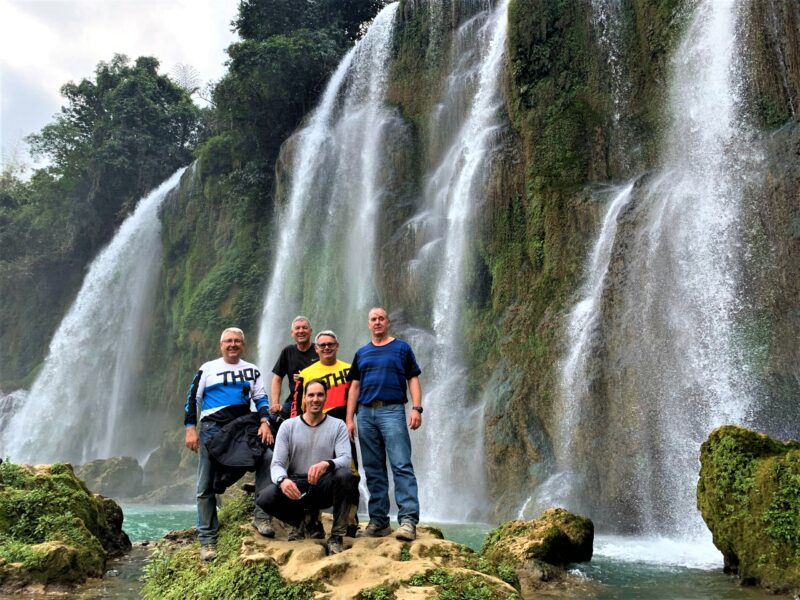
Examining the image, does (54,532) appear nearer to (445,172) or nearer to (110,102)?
(445,172)

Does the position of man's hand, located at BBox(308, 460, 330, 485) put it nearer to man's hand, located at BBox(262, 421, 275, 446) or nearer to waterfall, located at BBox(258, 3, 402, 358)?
man's hand, located at BBox(262, 421, 275, 446)

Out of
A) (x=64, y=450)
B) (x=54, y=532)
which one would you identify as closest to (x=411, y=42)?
(x=54, y=532)

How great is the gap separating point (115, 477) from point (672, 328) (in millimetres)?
20470

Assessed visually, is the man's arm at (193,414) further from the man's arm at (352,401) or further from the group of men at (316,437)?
the man's arm at (352,401)

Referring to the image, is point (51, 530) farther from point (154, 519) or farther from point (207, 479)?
point (154, 519)

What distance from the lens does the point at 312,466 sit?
5.27 meters

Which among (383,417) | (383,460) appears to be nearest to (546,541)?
(383,460)

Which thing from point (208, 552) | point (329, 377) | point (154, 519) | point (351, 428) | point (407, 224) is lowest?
point (154, 519)

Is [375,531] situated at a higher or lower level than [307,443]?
lower

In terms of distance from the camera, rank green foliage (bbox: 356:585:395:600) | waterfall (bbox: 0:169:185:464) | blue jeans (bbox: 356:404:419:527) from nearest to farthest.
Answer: green foliage (bbox: 356:585:395:600), blue jeans (bbox: 356:404:419:527), waterfall (bbox: 0:169:185:464)

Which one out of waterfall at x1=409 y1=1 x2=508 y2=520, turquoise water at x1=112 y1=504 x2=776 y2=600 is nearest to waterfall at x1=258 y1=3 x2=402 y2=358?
waterfall at x1=409 y1=1 x2=508 y2=520

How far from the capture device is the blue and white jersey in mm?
6051

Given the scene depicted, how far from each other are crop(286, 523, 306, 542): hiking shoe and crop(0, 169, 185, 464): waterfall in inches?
1132

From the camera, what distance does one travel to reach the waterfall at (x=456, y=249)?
632 inches
